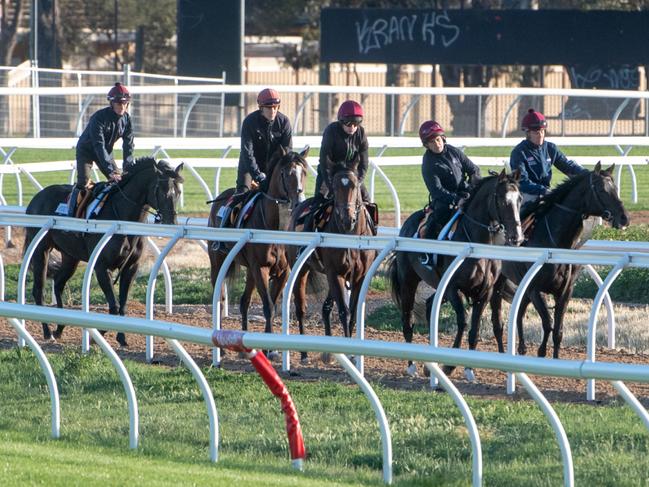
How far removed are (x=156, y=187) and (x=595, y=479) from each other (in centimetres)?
552

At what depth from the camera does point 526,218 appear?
11211 mm

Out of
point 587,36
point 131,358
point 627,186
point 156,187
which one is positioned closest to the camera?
point 131,358

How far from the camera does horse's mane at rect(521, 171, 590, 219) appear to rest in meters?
11.1

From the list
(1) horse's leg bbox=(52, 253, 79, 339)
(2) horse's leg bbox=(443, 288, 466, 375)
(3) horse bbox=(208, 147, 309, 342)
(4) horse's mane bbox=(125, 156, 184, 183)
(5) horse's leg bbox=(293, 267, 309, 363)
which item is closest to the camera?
(2) horse's leg bbox=(443, 288, 466, 375)

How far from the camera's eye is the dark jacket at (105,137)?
40.3 ft

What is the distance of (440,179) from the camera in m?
10.8

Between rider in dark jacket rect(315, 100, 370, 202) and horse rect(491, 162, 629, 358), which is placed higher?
rider in dark jacket rect(315, 100, 370, 202)

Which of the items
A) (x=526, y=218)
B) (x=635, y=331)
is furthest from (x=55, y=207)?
(x=635, y=331)

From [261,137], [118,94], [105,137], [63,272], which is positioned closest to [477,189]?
[261,137]

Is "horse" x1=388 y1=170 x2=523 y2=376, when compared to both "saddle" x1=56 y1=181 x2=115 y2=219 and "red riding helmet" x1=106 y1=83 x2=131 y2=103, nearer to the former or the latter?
"saddle" x1=56 y1=181 x2=115 y2=219

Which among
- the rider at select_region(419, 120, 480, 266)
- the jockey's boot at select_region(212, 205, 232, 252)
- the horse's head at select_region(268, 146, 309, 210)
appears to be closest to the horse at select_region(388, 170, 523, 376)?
the rider at select_region(419, 120, 480, 266)

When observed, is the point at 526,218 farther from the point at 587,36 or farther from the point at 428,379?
the point at 587,36

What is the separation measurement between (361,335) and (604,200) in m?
2.55

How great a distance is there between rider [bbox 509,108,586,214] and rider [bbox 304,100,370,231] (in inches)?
45.7
